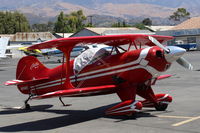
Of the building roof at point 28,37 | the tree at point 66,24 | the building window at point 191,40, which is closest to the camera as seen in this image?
the building window at point 191,40

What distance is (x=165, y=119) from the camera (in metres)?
9.20

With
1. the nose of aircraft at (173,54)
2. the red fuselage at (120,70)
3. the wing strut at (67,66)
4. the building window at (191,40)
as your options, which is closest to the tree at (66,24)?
the building window at (191,40)

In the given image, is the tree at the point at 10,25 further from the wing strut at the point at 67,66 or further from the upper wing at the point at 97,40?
the upper wing at the point at 97,40

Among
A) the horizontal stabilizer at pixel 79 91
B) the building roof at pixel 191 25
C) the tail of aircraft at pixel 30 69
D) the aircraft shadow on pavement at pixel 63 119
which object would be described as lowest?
the aircraft shadow on pavement at pixel 63 119

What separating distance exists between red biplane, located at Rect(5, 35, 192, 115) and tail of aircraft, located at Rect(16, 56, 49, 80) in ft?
1.07

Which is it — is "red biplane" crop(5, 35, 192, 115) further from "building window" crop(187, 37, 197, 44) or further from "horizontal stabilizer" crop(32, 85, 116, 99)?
"building window" crop(187, 37, 197, 44)

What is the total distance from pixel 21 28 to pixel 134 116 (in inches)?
4434

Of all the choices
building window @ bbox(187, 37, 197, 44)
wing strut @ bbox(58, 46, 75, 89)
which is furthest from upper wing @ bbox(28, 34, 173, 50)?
building window @ bbox(187, 37, 197, 44)

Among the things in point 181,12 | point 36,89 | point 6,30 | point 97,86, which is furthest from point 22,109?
point 181,12

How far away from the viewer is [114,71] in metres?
9.68

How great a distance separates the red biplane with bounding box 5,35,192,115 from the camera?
30.0ft

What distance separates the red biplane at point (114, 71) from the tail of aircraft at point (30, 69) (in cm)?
33

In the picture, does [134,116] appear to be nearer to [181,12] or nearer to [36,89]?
[36,89]

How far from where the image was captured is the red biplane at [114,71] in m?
9.16
